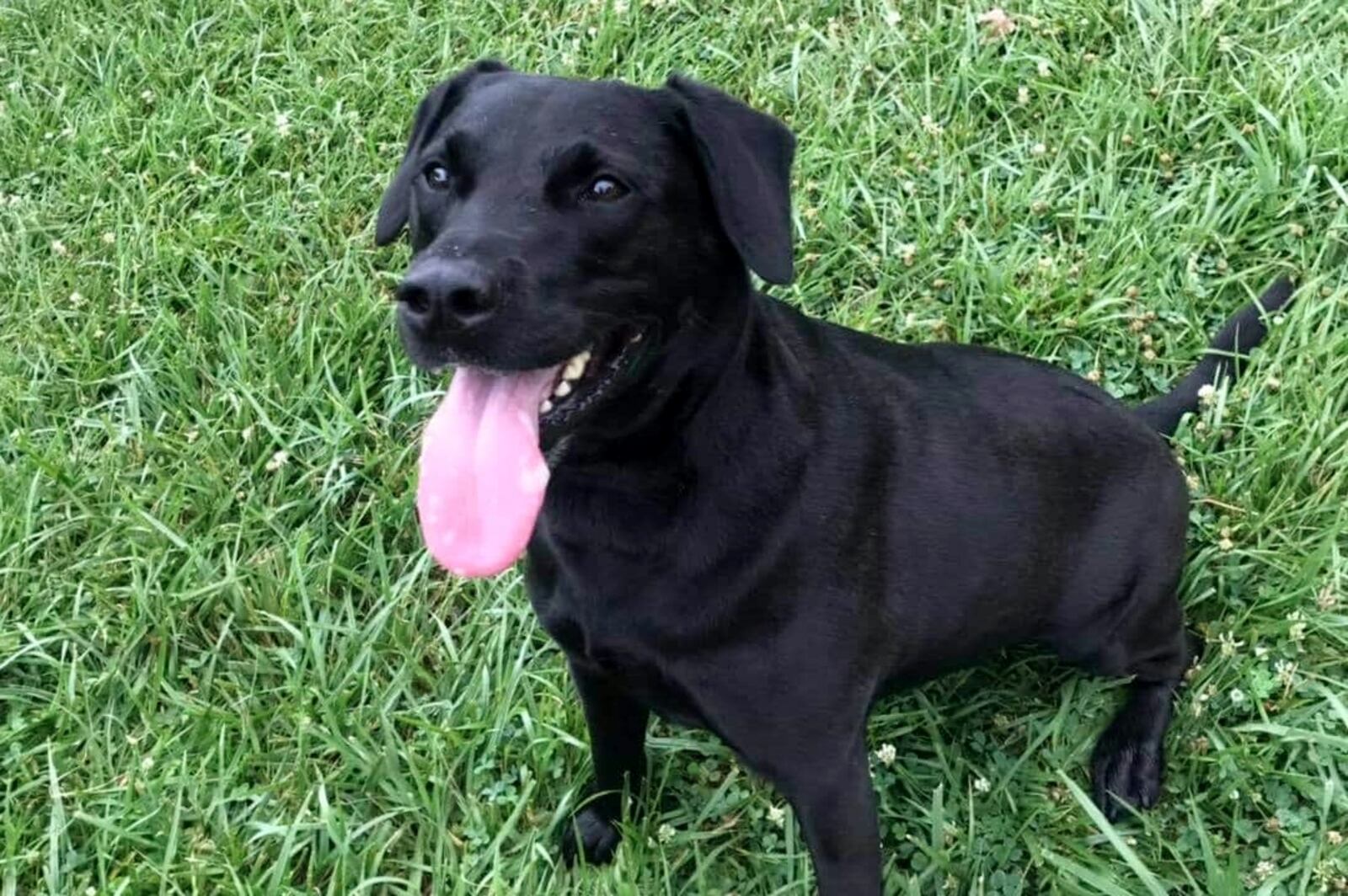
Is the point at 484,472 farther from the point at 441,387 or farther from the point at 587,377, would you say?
the point at 441,387

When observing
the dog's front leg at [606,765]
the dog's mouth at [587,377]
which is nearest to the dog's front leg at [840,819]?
the dog's front leg at [606,765]

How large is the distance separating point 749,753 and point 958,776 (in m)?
0.67

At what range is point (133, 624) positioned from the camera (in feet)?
8.89

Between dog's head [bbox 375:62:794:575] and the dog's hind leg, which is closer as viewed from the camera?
dog's head [bbox 375:62:794:575]

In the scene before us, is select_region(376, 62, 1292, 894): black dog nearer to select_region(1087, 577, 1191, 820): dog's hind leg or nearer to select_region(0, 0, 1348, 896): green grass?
select_region(1087, 577, 1191, 820): dog's hind leg

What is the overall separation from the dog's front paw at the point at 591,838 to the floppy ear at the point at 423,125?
114 centimetres

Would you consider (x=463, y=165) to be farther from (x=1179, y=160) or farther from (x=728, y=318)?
(x=1179, y=160)

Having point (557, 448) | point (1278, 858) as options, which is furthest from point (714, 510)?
point (1278, 858)

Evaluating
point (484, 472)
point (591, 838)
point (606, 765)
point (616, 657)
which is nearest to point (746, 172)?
point (484, 472)

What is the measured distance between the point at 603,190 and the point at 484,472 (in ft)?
1.37

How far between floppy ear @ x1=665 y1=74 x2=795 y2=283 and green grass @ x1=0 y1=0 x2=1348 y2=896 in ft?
3.64

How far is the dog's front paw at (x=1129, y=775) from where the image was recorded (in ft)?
7.77

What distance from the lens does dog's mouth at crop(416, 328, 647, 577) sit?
1.69 metres

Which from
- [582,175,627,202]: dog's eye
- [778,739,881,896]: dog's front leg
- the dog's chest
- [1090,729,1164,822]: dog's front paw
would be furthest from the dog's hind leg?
[582,175,627,202]: dog's eye
